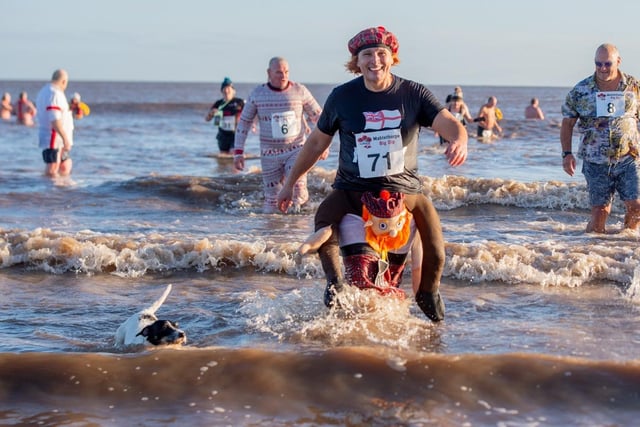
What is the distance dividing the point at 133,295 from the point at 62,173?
9316mm

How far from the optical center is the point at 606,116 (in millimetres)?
8367

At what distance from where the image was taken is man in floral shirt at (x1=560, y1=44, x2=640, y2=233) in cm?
832

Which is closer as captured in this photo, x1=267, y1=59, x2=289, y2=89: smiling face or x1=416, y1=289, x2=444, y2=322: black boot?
x1=416, y1=289, x2=444, y2=322: black boot

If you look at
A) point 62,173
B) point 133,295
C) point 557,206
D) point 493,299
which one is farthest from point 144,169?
point 493,299

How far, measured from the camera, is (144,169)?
18.2 metres

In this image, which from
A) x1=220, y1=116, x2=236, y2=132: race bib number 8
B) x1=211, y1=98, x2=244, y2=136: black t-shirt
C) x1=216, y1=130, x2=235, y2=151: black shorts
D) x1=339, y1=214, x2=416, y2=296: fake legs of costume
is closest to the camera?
x1=339, y1=214, x2=416, y2=296: fake legs of costume

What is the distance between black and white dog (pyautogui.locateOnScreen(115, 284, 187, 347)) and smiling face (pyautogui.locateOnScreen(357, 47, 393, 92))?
1.85 meters

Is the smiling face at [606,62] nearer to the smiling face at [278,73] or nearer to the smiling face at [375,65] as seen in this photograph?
the smiling face at [278,73]

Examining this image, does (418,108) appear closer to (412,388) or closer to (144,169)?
(412,388)

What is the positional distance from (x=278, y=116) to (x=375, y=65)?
4977 mm

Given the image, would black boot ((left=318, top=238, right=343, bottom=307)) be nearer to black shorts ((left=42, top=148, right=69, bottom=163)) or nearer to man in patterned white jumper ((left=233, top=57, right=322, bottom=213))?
man in patterned white jumper ((left=233, top=57, right=322, bottom=213))

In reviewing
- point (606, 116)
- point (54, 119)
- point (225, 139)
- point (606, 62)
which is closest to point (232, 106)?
point (225, 139)

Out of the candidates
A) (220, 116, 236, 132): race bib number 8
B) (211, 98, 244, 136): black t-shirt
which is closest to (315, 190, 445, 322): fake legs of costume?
(211, 98, 244, 136): black t-shirt

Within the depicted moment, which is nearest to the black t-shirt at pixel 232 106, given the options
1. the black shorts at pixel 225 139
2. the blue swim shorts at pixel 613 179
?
the black shorts at pixel 225 139
